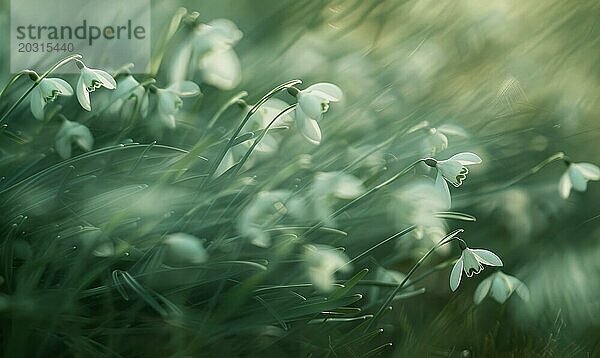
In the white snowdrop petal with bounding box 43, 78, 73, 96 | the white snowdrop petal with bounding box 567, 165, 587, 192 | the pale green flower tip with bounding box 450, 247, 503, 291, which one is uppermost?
the white snowdrop petal with bounding box 43, 78, 73, 96

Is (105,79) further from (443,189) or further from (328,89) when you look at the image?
(443,189)

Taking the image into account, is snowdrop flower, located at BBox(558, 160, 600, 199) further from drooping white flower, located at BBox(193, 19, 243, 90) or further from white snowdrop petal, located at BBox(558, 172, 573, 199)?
drooping white flower, located at BBox(193, 19, 243, 90)

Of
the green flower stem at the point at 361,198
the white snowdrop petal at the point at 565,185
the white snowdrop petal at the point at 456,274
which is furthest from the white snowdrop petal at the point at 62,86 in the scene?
the white snowdrop petal at the point at 565,185

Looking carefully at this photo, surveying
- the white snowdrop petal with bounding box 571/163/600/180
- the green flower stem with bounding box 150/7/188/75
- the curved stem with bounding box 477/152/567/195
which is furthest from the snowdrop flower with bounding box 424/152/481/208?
the green flower stem with bounding box 150/7/188/75

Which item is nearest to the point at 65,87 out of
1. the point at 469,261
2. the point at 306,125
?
the point at 306,125

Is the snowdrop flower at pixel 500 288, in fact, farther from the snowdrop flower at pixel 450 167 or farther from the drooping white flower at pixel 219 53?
A: the drooping white flower at pixel 219 53
